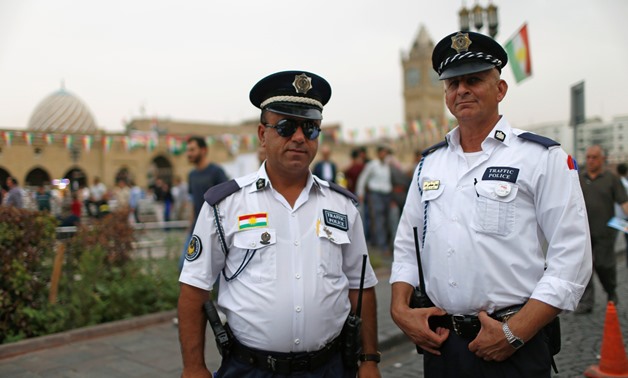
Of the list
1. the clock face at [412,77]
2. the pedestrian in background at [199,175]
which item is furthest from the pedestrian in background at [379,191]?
the clock face at [412,77]

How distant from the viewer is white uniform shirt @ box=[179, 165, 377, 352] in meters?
2.33

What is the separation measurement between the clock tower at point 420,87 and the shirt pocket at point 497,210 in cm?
9877

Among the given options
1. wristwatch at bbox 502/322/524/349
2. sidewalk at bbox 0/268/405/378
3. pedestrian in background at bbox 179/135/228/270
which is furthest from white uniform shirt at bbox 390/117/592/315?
pedestrian in background at bbox 179/135/228/270

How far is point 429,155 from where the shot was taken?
2.78 metres

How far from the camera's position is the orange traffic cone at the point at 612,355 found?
438cm

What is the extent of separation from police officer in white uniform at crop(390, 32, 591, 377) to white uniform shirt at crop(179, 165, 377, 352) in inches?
14.5

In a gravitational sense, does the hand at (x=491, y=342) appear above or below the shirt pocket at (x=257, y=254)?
below

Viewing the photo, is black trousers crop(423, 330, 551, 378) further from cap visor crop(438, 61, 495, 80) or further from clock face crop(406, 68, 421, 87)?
clock face crop(406, 68, 421, 87)

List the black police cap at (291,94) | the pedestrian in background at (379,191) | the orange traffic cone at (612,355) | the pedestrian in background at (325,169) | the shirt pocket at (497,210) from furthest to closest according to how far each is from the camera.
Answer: the pedestrian in background at (379,191) < the pedestrian in background at (325,169) < the orange traffic cone at (612,355) < the black police cap at (291,94) < the shirt pocket at (497,210)

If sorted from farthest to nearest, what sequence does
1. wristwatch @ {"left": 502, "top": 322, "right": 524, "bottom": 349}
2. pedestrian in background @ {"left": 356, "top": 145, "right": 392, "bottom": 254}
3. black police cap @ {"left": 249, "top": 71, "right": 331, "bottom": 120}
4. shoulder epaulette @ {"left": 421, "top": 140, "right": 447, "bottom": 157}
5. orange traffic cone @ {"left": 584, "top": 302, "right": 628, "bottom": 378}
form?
pedestrian in background @ {"left": 356, "top": 145, "right": 392, "bottom": 254}, orange traffic cone @ {"left": 584, "top": 302, "right": 628, "bottom": 378}, shoulder epaulette @ {"left": 421, "top": 140, "right": 447, "bottom": 157}, black police cap @ {"left": 249, "top": 71, "right": 331, "bottom": 120}, wristwatch @ {"left": 502, "top": 322, "right": 524, "bottom": 349}

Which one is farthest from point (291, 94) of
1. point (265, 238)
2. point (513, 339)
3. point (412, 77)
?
point (412, 77)

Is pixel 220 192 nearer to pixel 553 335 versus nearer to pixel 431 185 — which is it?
pixel 431 185

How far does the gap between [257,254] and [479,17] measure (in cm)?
1012

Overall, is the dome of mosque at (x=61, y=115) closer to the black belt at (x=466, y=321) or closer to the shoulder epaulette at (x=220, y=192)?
the shoulder epaulette at (x=220, y=192)
